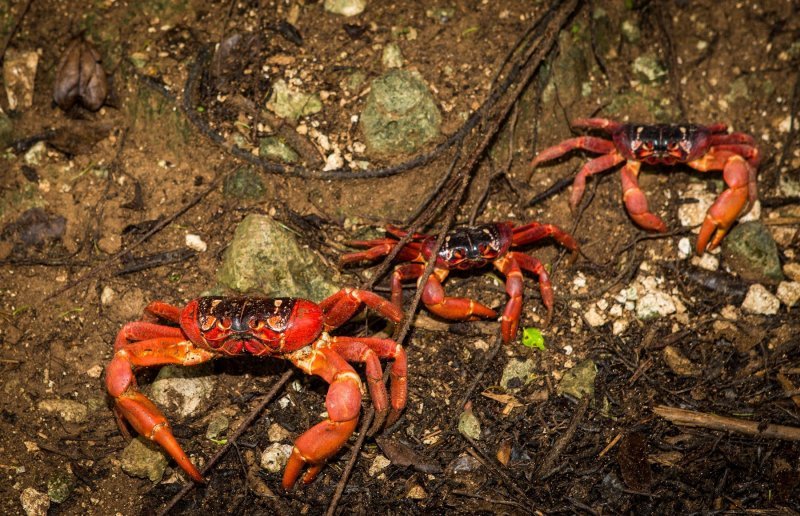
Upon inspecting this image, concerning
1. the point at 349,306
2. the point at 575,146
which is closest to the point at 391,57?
the point at 575,146

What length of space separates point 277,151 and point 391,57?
42.3 inches

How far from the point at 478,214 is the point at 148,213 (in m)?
2.35

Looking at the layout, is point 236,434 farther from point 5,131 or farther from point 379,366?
point 5,131

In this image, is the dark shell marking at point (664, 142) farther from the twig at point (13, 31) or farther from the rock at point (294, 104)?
the twig at point (13, 31)

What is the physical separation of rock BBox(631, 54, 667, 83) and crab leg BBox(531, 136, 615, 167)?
35.8 inches

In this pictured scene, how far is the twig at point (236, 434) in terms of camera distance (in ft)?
13.0

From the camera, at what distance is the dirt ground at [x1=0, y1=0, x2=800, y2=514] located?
4137 mm

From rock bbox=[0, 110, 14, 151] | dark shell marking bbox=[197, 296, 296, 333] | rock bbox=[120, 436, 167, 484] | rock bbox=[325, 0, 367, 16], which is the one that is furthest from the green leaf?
rock bbox=[0, 110, 14, 151]

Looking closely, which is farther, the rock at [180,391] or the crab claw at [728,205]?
the crab claw at [728,205]

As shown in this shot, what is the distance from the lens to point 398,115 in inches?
198

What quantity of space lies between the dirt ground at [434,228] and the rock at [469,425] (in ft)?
0.13

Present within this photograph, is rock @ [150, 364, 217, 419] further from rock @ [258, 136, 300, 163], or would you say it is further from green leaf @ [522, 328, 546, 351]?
green leaf @ [522, 328, 546, 351]

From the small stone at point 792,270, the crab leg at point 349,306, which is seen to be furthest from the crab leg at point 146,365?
the small stone at point 792,270

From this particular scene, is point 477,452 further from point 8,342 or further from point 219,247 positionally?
point 8,342
